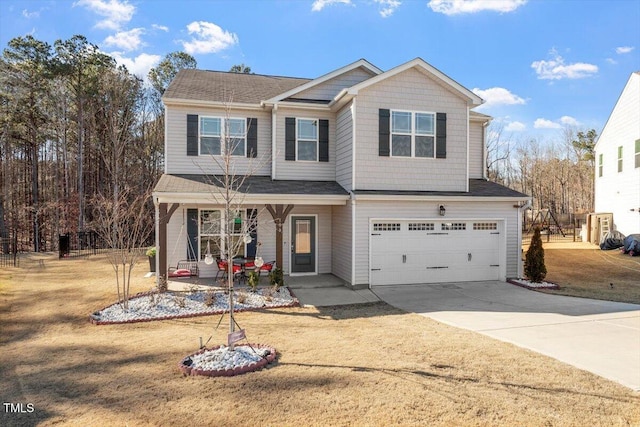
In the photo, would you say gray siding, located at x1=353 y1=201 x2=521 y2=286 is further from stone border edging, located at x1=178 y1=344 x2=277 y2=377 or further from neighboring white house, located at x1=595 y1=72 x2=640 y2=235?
neighboring white house, located at x1=595 y1=72 x2=640 y2=235

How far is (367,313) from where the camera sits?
8461 mm

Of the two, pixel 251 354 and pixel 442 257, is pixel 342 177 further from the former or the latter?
pixel 251 354

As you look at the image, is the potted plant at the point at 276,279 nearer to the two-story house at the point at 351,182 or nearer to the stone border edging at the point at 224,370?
the two-story house at the point at 351,182

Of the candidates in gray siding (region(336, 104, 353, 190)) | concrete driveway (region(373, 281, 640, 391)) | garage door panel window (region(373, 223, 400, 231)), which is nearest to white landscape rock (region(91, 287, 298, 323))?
concrete driveway (region(373, 281, 640, 391))

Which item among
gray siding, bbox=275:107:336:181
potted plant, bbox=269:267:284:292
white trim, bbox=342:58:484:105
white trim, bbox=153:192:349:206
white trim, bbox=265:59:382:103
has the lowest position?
potted plant, bbox=269:267:284:292

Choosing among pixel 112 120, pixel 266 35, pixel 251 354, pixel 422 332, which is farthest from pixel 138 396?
pixel 112 120

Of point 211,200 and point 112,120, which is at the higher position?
point 112,120

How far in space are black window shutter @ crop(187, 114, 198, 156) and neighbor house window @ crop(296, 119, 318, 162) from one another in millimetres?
3345

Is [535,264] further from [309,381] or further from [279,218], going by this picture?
[309,381]

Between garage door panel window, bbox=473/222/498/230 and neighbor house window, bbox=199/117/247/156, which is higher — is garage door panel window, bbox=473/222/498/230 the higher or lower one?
the lower one

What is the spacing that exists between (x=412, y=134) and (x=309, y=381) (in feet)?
28.7

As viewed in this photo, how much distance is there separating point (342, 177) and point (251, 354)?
769cm

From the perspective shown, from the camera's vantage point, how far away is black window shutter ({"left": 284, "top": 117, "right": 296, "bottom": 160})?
12680mm

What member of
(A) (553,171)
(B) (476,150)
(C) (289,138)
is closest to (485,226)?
(B) (476,150)
